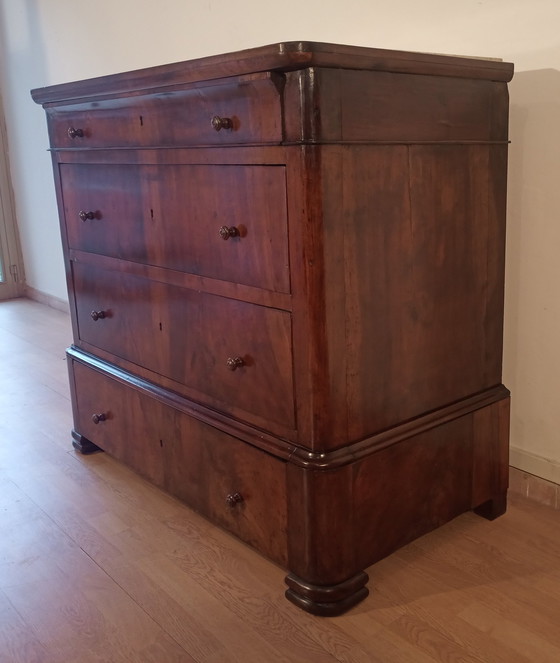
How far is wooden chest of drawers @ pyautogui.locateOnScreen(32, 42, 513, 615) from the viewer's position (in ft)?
4.39

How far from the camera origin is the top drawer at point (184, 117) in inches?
52.5

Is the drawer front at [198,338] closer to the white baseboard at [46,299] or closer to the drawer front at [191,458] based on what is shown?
the drawer front at [191,458]

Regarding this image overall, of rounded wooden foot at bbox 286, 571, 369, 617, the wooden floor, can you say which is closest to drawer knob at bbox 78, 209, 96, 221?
the wooden floor

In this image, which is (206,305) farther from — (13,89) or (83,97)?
(13,89)

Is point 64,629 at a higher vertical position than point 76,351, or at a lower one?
lower

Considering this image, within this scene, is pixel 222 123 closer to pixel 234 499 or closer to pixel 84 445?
pixel 234 499

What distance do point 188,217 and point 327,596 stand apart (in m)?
0.86

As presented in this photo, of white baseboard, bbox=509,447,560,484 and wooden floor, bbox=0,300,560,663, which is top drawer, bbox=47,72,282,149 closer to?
wooden floor, bbox=0,300,560,663

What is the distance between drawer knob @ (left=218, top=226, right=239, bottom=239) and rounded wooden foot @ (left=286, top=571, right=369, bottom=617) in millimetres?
722

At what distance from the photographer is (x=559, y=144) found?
5.49ft

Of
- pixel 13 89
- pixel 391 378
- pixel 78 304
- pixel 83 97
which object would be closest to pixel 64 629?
pixel 391 378

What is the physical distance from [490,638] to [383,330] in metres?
0.62

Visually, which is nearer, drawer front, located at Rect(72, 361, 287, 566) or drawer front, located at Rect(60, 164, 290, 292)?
drawer front, located at Rect(60, 164, 290, 292)

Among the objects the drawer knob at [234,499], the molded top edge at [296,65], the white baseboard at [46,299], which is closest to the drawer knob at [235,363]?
the drawer knob at [234,499]
